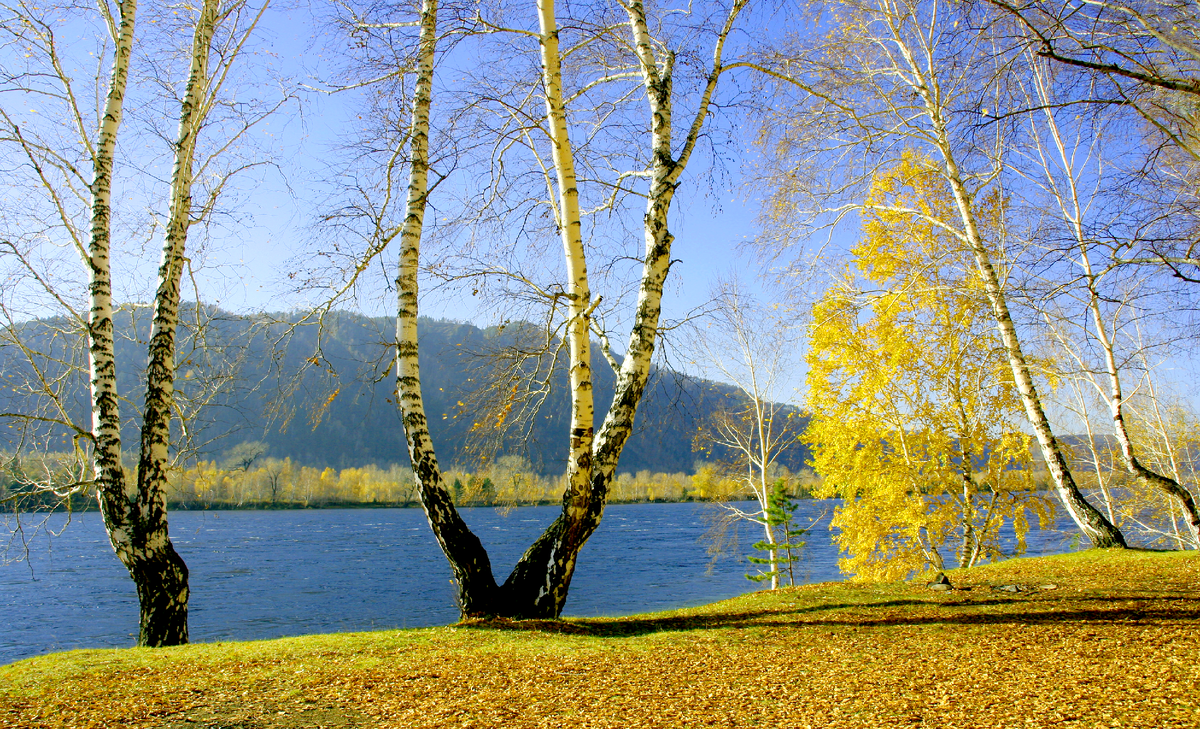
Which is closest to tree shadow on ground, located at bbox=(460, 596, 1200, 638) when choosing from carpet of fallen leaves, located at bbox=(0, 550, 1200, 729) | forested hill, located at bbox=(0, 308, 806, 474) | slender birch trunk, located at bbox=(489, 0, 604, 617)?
carpet of fallen leaves, located at bbox=(0, 550, 1200, 729)

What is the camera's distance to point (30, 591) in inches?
907

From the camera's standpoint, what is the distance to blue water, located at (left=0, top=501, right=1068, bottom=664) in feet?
59.0

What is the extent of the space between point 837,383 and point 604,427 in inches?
288

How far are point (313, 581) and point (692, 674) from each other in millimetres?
26841

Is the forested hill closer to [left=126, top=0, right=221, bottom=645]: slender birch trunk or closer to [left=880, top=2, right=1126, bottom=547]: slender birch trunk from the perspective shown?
[left=126, top=0, right=221, bottom=645]: slender birch trunk

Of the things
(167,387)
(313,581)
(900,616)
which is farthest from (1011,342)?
(313,581)

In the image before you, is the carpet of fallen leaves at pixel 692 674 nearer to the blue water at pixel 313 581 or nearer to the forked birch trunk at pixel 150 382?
the forked birch trunk at pixel 150 382

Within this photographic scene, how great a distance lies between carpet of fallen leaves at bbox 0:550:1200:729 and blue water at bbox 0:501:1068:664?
15.5 ft

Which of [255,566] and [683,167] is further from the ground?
[683,167]

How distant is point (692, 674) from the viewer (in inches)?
145

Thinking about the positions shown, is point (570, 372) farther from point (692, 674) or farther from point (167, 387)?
point (167, 387)

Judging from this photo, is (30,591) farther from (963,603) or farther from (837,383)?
(963,603)

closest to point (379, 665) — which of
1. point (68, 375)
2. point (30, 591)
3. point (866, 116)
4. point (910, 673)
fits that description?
point (910, 673)

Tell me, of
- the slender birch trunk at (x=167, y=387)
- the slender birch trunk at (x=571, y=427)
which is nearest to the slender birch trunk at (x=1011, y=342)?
the slender birch trunk at (x=571, y=427)
